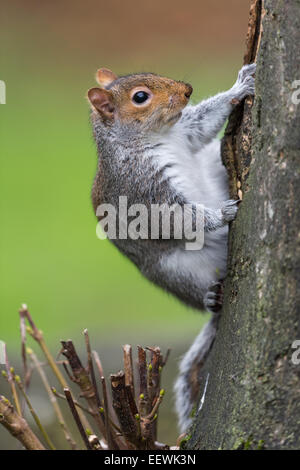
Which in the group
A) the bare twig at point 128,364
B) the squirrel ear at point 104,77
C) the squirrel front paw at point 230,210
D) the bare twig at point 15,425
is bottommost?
the bare twig at point 15,425

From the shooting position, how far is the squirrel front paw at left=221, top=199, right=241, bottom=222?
7.16 ft

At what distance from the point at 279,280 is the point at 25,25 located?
849cm

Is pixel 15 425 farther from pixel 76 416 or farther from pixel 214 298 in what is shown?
pixel 214 298

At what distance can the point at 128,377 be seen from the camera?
213 cm

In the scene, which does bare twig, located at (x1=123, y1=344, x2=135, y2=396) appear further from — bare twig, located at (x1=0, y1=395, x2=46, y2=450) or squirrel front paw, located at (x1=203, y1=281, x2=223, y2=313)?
squirrel front paw, located at (x1=203, y1=281, x2=223, y2=313)

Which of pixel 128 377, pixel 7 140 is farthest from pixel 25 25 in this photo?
pixel 128 377

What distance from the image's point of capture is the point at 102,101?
274 cm

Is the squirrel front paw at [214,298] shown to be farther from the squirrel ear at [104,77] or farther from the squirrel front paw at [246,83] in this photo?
the squirrel ear at [104,77]

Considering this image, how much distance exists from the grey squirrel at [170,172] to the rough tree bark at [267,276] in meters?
0.49

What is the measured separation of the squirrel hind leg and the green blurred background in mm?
243

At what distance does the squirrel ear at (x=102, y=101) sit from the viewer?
2.72m

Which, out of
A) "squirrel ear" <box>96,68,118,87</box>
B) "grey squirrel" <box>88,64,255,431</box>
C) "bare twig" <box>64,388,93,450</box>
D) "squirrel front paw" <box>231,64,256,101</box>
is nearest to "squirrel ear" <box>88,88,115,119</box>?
"grey squirrel" <box>88,64,255,431</box>

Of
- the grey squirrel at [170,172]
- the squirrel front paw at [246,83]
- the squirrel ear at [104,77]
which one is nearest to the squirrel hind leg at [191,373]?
the grey squirrel at [170,172]
